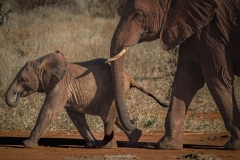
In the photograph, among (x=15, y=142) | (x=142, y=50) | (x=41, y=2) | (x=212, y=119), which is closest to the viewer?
(x=15, y=142)

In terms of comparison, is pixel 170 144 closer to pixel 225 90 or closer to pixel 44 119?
pixel 225 90

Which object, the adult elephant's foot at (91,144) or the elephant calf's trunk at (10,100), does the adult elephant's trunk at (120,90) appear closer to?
the adult elephant's foot at (91,144)

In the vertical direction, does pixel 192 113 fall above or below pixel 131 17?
below

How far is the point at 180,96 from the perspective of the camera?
8359 millimetres

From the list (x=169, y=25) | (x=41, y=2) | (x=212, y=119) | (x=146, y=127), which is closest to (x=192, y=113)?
(x=212, y=119)

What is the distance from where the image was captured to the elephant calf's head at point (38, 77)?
8.48 metres

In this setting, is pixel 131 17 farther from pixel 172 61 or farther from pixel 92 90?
pixel 172 61

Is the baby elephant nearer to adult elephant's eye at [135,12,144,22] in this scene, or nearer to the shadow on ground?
the shadow on ground

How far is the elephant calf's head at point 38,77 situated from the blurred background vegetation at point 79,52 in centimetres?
128

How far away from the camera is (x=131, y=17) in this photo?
26.4 ft

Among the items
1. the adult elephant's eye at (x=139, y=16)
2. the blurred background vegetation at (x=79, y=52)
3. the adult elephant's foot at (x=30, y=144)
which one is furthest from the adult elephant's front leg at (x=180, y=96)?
the blurred background vegetation at (x=79, y=52)

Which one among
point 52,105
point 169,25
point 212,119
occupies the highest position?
point 169,25

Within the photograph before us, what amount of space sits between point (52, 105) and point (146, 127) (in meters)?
2.01

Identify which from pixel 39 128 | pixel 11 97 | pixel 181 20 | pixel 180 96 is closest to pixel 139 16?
pixel 181 20
